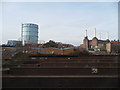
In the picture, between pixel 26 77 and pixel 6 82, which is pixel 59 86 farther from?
pixel 6 82

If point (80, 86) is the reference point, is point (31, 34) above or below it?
above

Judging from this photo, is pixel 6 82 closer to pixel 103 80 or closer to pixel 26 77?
pixel 26 77

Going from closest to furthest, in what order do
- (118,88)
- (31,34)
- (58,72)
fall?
(118,88), (58,72), (31,34)

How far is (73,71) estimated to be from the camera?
6711mm

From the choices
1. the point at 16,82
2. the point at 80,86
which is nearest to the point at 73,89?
the point at 80,86

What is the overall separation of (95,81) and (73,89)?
76 cm

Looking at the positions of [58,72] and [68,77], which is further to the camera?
[58,72]

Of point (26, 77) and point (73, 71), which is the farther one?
point (73, 71)

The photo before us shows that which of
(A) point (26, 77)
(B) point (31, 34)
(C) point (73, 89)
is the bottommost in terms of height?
(C) point (73, 89)

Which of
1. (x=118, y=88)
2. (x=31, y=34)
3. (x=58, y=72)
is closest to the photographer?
(x=118, y=88)

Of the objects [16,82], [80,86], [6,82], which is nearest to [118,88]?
[80,86]

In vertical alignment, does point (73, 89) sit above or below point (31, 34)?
below

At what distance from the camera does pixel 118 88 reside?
473cm

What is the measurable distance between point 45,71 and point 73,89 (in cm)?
217
